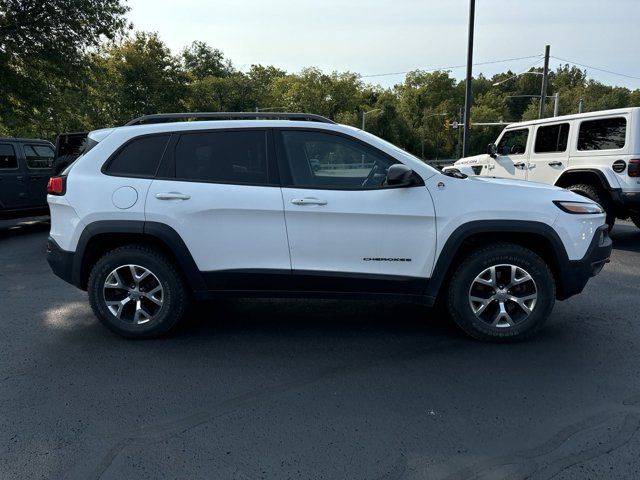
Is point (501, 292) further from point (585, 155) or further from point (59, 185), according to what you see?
point (585, 155)

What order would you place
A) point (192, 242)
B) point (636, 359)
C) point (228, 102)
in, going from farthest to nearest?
1. point (228, 102)
2. point (192, 242)
3. point (636, 359)

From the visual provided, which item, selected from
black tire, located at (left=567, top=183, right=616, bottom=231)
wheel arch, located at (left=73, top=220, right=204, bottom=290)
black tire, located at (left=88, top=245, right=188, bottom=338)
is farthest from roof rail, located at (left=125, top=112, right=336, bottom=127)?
black tire, located at (left=567, top=183, right=616, bottom=231)

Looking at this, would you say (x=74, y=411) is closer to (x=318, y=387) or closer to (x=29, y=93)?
(x=318, y=387)

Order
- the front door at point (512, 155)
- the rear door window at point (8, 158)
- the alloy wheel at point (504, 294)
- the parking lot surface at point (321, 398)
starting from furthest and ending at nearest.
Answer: the rear door window at point (8, 158) < the front door at point (512, 155) < the alloy wheel at point (504, 294) < the parking lot surface at point (321, 398)

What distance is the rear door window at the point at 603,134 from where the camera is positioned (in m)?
7.73

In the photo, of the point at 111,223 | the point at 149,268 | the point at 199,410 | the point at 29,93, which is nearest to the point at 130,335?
the point at 149,268

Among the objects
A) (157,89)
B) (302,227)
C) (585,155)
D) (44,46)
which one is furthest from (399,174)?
(157,89)

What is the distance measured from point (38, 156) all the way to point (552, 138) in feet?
34.0

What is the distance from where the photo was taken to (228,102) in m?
57.8

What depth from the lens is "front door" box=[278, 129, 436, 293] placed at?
154 inches

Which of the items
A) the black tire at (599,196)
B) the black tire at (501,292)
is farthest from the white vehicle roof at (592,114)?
the black tire at (501,292)

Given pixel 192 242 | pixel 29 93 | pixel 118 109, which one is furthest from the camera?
pixel 118 109

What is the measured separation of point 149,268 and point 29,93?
18132 mm

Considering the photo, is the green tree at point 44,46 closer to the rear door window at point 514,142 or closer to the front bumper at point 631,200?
the rear door window at point 514,142
